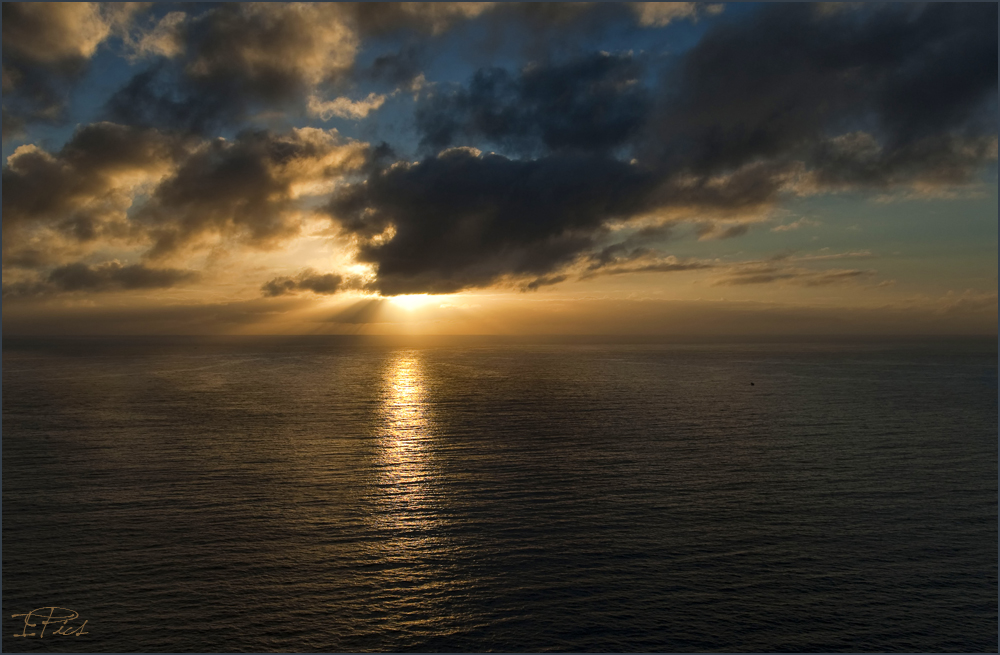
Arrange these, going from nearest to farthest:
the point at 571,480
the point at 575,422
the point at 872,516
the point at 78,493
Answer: the point at 872,516 → the point at 78,493 → the point at 571,480 → the point at 575,422

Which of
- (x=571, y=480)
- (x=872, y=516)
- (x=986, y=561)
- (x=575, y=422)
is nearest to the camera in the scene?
(x=986, y=561)

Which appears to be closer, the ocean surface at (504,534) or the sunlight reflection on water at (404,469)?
the ocean surface at (504,534)

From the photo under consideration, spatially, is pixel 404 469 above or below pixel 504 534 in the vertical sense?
above

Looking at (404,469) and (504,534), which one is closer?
(504,534)

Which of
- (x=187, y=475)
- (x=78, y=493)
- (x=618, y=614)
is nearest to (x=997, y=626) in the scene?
(x=618, y=614)

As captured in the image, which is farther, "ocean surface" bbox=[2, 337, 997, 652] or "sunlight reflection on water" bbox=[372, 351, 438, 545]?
"sunlight reflection on water" bbox=[372, 351, 438, 545]

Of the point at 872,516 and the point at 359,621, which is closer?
the point at 359,621

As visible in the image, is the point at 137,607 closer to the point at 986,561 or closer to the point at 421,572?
the point at 421,572

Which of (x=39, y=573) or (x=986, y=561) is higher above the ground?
(x=39, y=573)
